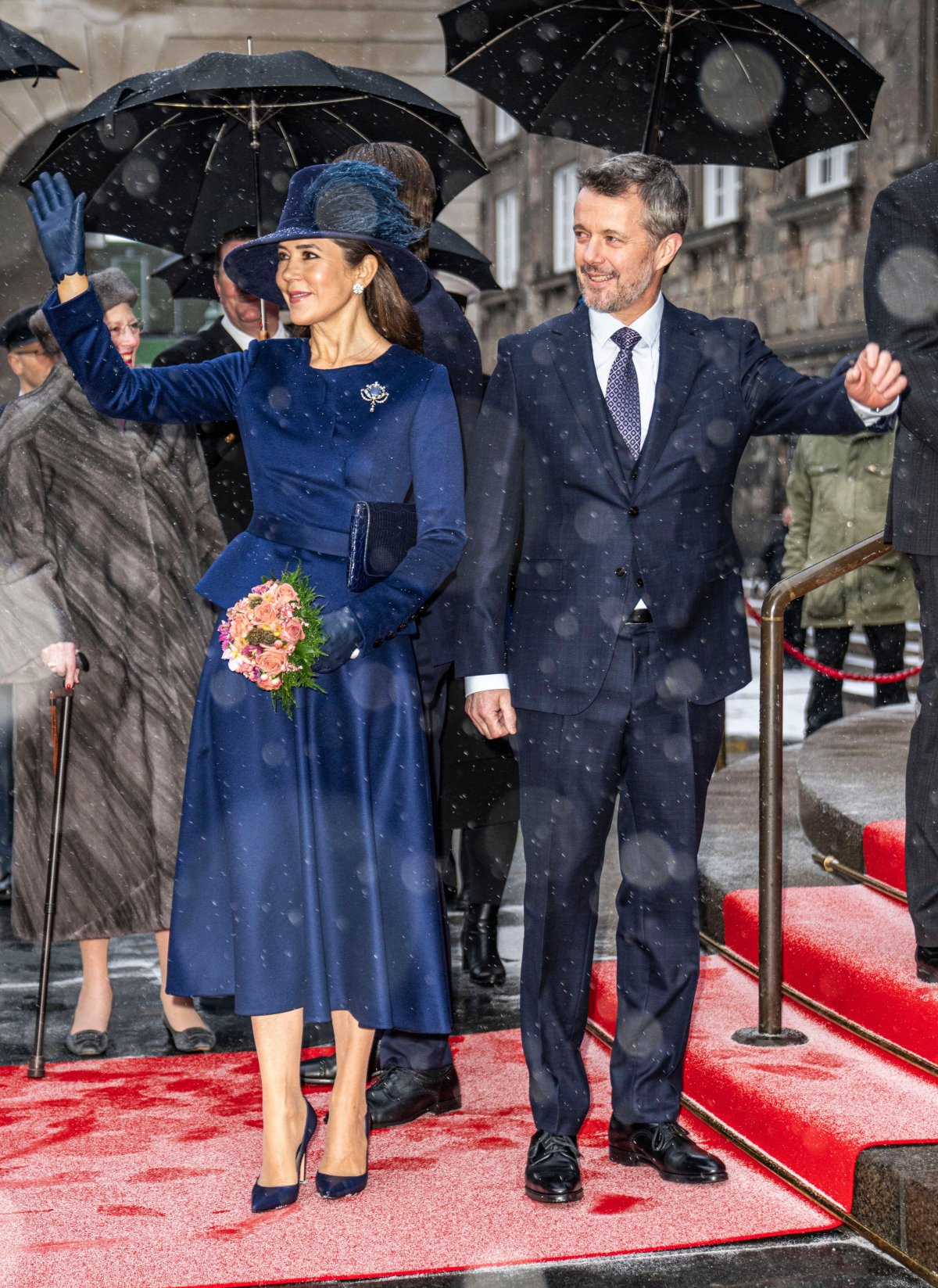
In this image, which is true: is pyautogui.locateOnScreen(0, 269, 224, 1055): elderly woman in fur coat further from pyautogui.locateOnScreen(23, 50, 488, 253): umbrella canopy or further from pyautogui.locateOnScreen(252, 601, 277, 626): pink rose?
pyautogui.locateOnScreen(252, 601, 277, 626): pink rose

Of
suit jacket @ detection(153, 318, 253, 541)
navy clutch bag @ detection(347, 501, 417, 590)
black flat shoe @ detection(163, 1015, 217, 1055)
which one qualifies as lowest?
black flat shoe @ detection(163, 1015, 217, 1055)

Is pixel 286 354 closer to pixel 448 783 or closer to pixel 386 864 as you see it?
pixel 386 864

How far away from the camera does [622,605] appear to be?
3.70 meters

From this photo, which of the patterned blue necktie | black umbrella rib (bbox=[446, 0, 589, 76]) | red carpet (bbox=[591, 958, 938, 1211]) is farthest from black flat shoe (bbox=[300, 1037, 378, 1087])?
black umbrella rib (bbox=[446, 0, 589, 76])

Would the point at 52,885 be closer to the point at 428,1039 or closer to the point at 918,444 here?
the point at 428,1039

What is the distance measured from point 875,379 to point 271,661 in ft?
4.33

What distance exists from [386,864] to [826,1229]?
3.87 feet

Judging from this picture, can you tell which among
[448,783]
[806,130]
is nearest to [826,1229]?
[448,783]

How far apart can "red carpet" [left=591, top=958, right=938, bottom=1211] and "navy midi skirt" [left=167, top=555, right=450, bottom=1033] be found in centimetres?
84

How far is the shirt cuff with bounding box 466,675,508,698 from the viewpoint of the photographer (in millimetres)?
3814

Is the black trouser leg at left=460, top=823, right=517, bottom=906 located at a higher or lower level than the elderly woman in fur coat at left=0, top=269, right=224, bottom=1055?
lower

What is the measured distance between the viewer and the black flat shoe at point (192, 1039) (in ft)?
16.3

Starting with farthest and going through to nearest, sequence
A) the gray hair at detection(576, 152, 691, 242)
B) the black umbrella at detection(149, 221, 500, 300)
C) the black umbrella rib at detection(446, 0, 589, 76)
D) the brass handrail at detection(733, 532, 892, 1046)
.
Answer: the black umbrella at detection(149, 221, 500, 300) → the black umbrella rib at detection(446, 0, 589, 76) → the brass handrail at detection(733, 532, 892, 1046) → the gray hair at detection(576, 152, 691, 242)

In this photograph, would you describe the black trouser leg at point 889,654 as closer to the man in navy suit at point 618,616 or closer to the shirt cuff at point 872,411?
the man in navy suit at point 618,616
